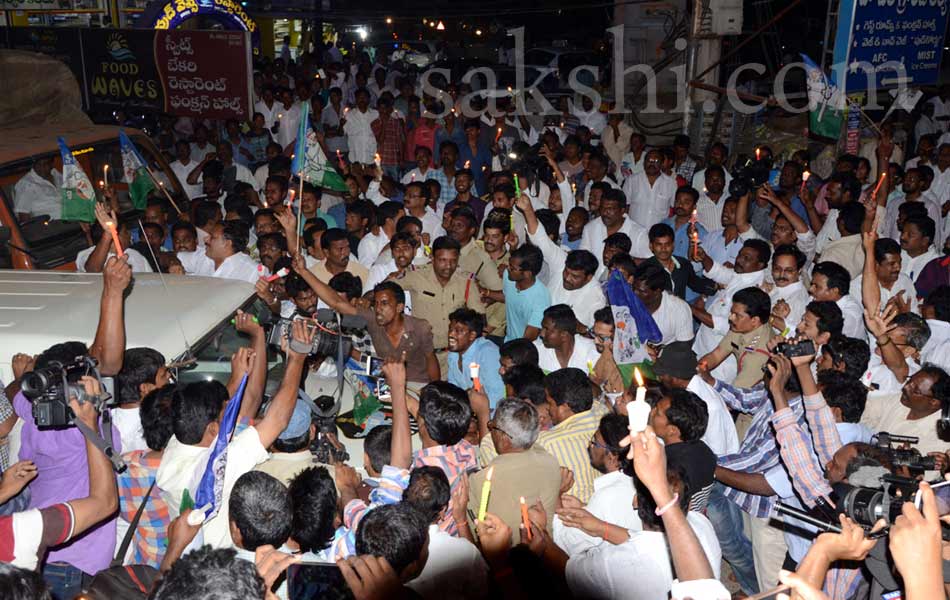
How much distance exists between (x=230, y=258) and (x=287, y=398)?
141 inches

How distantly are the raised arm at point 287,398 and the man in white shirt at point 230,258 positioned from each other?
3.18m

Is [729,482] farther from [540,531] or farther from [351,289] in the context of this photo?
[351,289]

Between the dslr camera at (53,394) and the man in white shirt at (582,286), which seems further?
the man in white shirt at (582,286)

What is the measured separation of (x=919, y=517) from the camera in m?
2.38

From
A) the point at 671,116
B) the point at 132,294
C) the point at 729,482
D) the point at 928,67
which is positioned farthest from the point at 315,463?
the point at 671,116

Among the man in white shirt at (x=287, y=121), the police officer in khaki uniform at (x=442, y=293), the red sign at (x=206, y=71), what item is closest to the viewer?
the police officer in khaki uniform at (x=442, y=293)

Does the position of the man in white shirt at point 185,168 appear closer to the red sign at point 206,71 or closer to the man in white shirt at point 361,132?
the red sign at point 206,71

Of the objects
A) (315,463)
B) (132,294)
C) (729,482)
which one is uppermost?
(132,294)

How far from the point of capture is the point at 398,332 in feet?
19.7

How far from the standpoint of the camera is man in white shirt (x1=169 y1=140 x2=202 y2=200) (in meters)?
11.2

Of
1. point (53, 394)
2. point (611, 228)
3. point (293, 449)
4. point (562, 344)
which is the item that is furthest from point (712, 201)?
point (53, 394)

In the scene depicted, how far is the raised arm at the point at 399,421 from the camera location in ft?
13.1

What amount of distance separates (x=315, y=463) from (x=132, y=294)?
67.3 inches

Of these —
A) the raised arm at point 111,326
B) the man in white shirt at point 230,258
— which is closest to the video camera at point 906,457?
the raised arm at point 111,326
